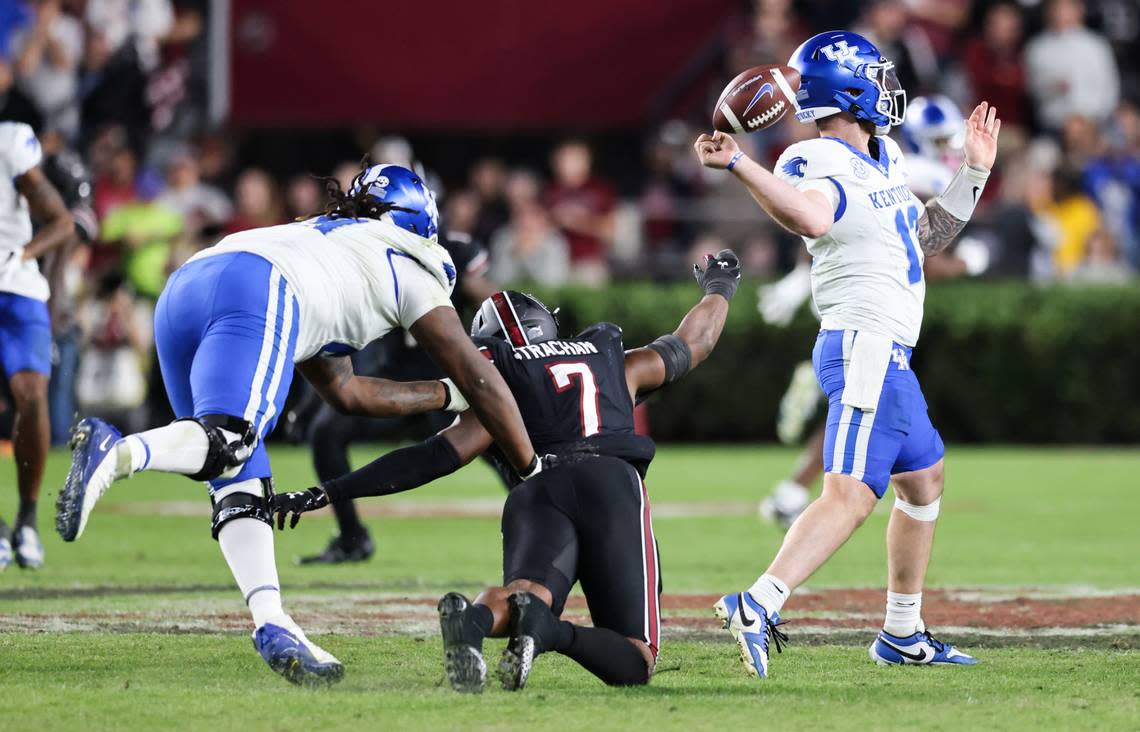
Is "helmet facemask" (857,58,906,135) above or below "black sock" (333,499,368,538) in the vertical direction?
above

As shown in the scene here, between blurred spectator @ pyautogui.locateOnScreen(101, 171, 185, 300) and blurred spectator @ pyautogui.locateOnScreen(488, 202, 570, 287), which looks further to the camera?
blurred spectator @ pyautogui.locateOnScreen(488, 202, 570, 287)

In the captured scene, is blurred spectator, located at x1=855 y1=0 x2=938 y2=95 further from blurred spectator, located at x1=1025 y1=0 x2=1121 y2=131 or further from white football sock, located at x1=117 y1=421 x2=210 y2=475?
white football sock, located at x1=117 y1=421 x2=210 y2=475

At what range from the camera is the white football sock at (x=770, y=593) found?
5.83 meters

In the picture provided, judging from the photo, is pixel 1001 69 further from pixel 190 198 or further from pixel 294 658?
pixel 294 658

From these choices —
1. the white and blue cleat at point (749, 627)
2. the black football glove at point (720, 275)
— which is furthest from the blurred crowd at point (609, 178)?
the white and blue cleat at point (749, 627)

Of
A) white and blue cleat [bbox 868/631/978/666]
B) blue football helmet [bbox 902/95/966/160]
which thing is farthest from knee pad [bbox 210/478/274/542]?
blue football helmet [bbox 902/95/966/160]

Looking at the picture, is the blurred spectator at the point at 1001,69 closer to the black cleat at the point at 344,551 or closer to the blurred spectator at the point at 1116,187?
the blurred spectator at the point at 1116,187

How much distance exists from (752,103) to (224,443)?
211 centimetres

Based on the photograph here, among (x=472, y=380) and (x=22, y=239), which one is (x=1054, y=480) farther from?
(x=472, y=380)

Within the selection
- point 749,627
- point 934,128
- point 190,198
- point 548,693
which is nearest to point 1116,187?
point 934,128

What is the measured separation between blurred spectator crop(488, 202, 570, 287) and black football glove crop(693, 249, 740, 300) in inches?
436

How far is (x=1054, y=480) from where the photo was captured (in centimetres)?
1458

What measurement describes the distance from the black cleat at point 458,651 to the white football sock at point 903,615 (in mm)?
1693

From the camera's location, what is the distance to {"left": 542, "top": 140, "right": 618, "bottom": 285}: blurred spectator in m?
18.5
